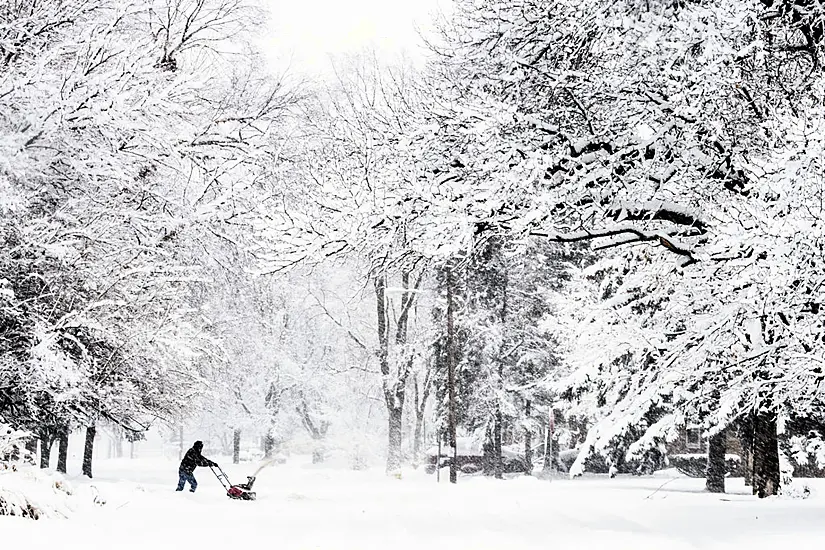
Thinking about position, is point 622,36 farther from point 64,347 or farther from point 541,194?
point 64,347

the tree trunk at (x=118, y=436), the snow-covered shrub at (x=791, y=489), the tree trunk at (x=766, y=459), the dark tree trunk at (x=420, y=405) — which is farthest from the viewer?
the dark tree trunk at (x=420, y=405)

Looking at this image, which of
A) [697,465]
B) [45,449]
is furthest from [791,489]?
[45,449]

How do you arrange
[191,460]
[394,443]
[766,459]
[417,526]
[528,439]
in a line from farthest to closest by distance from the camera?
[528,439] < [394,443] < [191,460] < [766,459] < [417,526]

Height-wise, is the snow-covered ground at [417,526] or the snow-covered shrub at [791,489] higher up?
the snow-covered ground at [417,526]

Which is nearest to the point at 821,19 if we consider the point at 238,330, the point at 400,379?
the point at 238,330

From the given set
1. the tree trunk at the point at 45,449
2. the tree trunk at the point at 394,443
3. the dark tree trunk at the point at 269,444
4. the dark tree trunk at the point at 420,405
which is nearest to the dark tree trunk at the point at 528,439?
the dark tree trunk at the point at 420,405

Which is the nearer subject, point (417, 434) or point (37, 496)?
point (37, 496)

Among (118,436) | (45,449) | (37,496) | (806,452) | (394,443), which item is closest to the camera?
(37,496)

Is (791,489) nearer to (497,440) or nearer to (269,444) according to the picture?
(497,440)

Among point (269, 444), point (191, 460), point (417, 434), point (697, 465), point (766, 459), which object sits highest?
point (766, 459)

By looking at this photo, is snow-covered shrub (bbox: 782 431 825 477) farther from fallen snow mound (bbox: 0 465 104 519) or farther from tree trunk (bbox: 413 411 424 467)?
tree trunk (bbox: 413 411 424 467)

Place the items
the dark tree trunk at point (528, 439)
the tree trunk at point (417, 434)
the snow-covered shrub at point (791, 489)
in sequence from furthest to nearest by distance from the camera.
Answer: the tree trunk at point (417, 434) < the dark tree trunk at point (528, 439) < the snow-covered shrub at point (791, 489)

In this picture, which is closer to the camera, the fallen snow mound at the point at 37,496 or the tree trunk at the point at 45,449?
the fallen snow mound at the point at 37,496

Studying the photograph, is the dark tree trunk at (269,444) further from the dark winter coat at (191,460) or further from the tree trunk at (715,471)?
the tree trunk at (715,471)
